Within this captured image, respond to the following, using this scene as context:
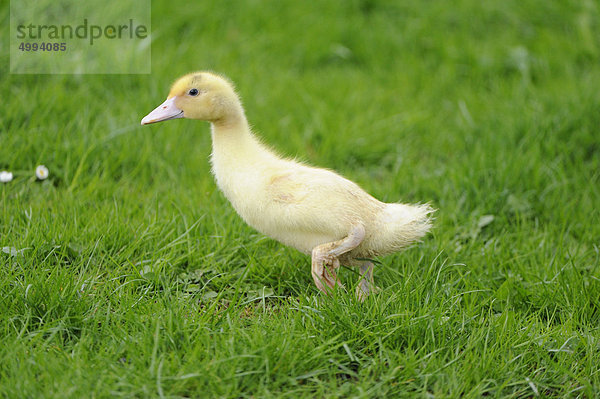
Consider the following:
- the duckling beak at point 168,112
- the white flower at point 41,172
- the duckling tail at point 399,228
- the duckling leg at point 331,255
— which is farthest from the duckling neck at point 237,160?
the white flower at point 41,172

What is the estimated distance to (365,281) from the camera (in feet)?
12.6

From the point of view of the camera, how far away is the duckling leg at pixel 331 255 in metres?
3.57

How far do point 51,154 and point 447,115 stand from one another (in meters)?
3.78

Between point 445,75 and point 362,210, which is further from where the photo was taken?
point 445,75

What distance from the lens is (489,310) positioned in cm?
373

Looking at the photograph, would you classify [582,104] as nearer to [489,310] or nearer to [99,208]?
[489,310]

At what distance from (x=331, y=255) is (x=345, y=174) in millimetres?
2088

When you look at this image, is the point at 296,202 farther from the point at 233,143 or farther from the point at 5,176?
the point at 5,176

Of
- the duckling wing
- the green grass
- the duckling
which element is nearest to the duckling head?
the duckling

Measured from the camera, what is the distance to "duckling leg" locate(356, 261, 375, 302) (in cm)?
370

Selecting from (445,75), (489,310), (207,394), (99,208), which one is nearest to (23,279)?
(99,208)

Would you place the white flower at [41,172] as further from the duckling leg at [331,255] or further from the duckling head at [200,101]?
the duckling leg at [331,255]

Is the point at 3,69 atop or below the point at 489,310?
atop

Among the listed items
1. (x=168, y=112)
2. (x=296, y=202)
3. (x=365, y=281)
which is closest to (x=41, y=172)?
(x=168, y=112)
